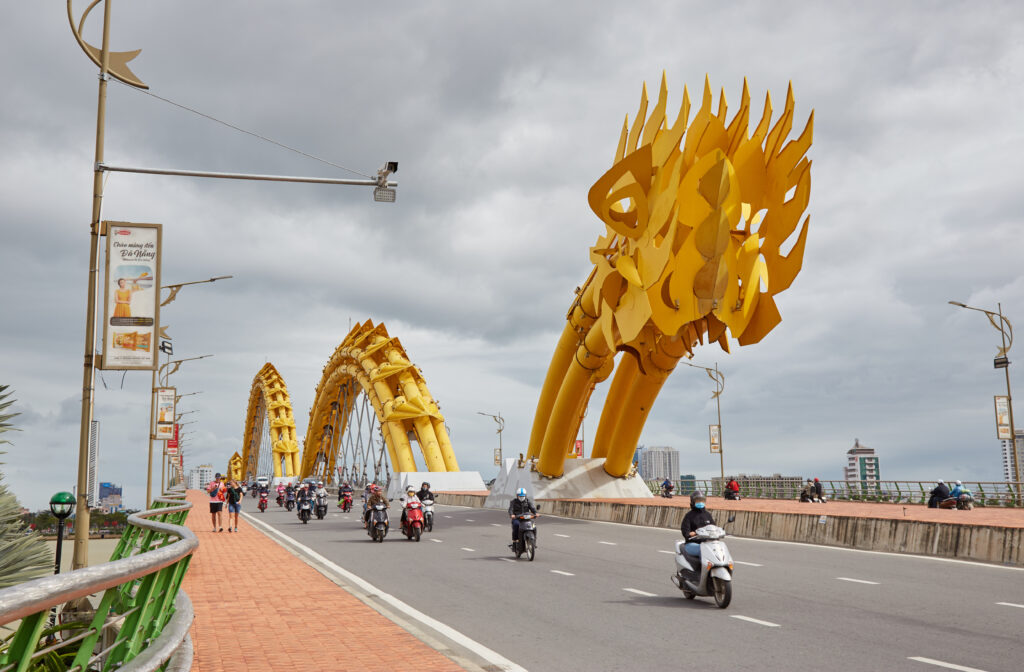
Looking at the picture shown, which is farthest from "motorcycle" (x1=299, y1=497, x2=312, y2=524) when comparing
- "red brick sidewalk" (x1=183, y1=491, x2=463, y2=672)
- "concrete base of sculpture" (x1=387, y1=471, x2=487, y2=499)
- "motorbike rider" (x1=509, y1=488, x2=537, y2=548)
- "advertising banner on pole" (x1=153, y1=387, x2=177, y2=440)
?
"concrete base of sculpture" (x1=387, y1=471, x2=487, y2=499)

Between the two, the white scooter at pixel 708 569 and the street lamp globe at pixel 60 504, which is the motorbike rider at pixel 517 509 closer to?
the white scooter at pixel 708 569

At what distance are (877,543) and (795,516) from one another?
3216 mm

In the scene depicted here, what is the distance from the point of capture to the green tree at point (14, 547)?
17.6ft

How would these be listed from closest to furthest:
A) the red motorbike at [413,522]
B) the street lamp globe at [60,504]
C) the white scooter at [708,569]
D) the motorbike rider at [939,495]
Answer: the white scooter at [708,569] < the street lamp globe at [60,504] < the red motorbike at [413,522] < the motorbike rider at [939,495]

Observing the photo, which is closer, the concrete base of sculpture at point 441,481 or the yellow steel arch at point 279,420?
the concrete base of sculpture at point 441,481

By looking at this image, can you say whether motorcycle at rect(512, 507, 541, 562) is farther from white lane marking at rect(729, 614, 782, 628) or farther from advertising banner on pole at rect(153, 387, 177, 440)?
advertising banner on pole at rect(153, 387, 177, 440)

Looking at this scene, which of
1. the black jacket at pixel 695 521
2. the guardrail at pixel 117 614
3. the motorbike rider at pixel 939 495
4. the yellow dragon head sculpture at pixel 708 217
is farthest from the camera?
the motorbike rider at pixel 939 495

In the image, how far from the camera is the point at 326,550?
20.2m

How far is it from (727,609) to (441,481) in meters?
46.0

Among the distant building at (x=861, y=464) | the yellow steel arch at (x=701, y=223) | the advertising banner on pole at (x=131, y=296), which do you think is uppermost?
the yellow steel arch at (x=701, y=223)

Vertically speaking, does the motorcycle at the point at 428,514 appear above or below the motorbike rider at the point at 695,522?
below

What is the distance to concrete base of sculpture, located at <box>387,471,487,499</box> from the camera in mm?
54938

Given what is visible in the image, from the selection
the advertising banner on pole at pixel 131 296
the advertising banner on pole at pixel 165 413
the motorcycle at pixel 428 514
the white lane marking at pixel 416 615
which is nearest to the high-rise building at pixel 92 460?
the advertising banner on pole at pixel 131 296

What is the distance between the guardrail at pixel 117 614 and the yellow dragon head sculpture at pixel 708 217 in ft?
68.7
